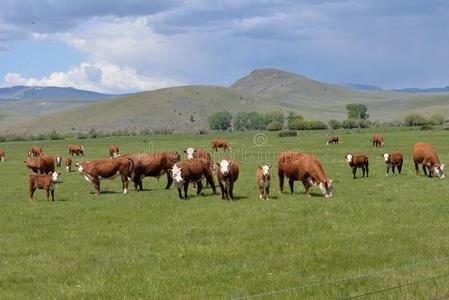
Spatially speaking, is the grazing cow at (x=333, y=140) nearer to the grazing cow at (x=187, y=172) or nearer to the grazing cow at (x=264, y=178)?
the grazing cow at (x=187, y=172)

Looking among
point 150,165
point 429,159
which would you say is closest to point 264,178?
point 150,165

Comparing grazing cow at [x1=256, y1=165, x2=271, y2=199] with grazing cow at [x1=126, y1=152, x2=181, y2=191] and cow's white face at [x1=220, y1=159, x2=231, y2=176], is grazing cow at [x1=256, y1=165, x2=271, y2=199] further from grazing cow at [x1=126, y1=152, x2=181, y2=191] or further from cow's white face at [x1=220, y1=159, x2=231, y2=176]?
grazing cow at [x1=126, y1=152, x2=181, y2=191]

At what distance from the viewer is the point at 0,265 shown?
503 inches

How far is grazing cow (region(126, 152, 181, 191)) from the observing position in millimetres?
26750

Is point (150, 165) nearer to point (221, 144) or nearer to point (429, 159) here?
point (429, 159)

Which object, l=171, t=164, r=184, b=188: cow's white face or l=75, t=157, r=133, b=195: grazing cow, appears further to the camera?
l=75, t=157, r=133, b=195: grazing cow

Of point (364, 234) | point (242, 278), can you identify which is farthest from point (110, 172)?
point (242, 278)

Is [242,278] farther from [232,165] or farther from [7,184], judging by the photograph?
[7,184]

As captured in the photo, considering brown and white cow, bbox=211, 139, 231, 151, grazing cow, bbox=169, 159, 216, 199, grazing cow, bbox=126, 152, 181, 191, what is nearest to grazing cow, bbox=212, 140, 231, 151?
brown and white cow, bbox=211, 139, 231, 151

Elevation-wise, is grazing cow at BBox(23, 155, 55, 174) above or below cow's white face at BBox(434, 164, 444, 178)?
above

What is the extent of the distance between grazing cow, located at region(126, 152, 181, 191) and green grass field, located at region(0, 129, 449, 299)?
3478 mm

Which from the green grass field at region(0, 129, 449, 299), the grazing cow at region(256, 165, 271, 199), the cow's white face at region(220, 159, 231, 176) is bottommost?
the green grass field at region(0, 129, 449, 299)

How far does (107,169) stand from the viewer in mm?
26453

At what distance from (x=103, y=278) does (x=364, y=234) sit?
6.53 m
